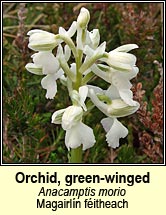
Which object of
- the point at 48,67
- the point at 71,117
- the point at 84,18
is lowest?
the point at 71,117

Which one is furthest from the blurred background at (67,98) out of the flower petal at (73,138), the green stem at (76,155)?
the flower petal at (73,138)

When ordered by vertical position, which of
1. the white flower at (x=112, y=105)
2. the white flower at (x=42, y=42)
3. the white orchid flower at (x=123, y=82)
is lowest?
the white flower at (x=112, y=105)

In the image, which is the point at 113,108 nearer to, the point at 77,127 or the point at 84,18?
the point at 77,127

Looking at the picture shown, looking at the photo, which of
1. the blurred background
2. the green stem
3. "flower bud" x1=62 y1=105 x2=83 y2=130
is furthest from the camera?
the blurred background

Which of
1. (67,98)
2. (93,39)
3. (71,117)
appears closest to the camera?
(71,117)

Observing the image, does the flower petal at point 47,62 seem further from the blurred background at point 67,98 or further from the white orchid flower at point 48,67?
the blurred background at point 67,98

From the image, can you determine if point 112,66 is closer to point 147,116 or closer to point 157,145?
point 147,116

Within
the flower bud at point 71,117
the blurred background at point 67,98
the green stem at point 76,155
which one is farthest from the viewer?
the blurred background at point 67,98

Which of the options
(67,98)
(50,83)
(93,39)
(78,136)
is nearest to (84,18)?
(93,39)

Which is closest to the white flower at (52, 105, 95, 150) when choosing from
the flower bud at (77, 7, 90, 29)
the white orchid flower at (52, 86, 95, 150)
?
the white orchid flower at (52, 86, 95, 150)

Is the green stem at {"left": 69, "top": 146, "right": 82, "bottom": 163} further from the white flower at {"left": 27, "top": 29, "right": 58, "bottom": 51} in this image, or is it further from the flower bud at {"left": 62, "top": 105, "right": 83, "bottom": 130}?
the white flower at {"left": 27, "top": 29, "right": 58, "bottom": 51}
